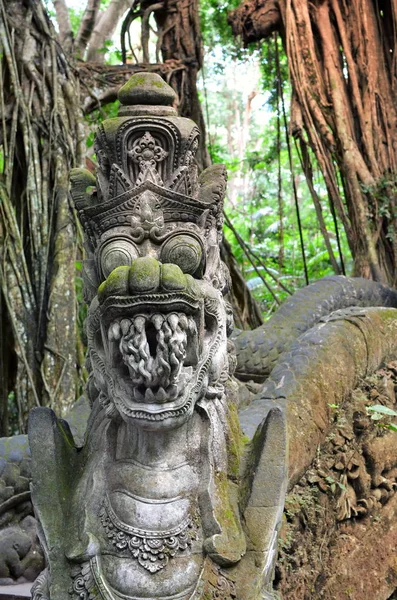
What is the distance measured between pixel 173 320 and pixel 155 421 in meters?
0.23

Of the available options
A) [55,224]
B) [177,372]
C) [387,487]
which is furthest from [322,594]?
[55,224]

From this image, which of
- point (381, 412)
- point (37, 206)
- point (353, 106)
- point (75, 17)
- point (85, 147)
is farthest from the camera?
point (75, 17)

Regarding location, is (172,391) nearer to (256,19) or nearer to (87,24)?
(256,19)

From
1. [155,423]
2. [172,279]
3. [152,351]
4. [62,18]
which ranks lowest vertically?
[155,423]

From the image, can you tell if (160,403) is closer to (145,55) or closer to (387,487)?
(387,487)

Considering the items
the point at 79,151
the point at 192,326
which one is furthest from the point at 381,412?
the point at 79,151

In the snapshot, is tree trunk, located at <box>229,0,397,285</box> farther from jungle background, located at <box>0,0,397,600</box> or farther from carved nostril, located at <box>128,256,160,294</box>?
carved nostril, located at <box>128,256,160,294</box>

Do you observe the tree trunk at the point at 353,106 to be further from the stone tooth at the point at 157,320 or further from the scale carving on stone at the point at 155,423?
the stone tooth at the point at 157,320

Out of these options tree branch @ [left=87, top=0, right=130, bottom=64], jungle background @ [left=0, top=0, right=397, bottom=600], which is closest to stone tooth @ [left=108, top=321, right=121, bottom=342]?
jungle background @ [left=0, top=0, right=397, bottom=600]

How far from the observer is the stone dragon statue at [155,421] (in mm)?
1888

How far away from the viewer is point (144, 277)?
6.10 feet

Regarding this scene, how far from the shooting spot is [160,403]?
6.18ft

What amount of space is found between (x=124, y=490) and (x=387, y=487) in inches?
49.6

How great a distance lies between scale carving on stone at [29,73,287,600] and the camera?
6.19 ft
